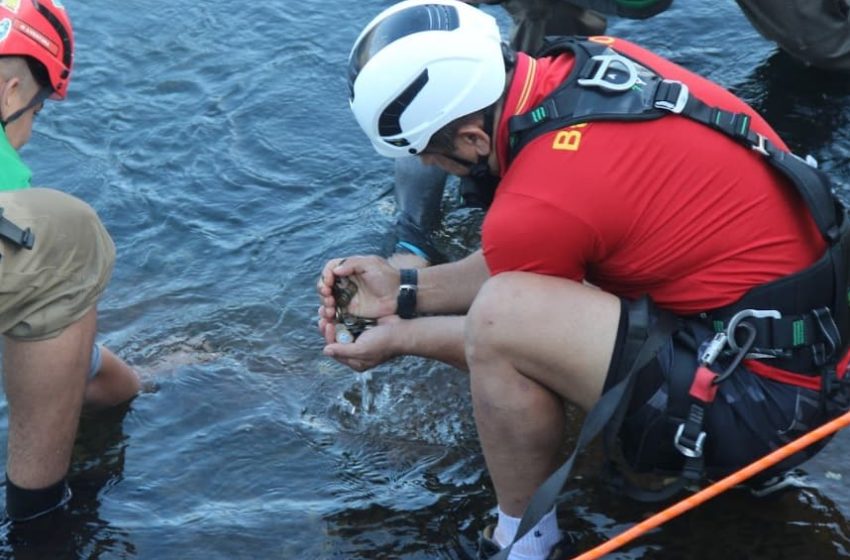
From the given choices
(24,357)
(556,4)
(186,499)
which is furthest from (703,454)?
(556,4)

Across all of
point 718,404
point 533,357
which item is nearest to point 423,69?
point 533,357

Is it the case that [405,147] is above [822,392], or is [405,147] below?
above

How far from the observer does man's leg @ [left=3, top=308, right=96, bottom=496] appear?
4148mm

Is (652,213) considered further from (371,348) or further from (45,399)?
(45,399)

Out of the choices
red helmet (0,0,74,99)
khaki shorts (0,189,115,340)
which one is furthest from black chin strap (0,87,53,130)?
khaki shorts (0,189,115,340)

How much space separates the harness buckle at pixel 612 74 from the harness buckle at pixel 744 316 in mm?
760

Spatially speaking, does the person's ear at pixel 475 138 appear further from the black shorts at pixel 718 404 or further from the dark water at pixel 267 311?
the dark water at pixel 267 311

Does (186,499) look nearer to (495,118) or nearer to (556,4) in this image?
(495,118)

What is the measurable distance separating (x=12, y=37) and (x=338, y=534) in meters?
2.25

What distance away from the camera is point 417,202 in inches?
231

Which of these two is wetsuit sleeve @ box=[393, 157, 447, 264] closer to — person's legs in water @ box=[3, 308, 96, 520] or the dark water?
the dark water

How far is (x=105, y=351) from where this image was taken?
4.82m

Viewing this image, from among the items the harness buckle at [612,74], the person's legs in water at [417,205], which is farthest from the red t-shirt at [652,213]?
the person's legs in water at [417,205]

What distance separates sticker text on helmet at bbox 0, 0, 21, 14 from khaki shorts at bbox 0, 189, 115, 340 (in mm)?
922
